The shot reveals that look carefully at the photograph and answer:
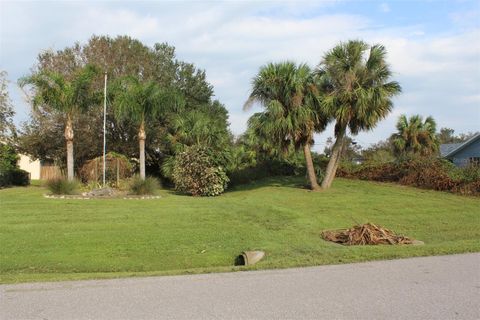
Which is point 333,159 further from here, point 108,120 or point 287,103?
point 108,120

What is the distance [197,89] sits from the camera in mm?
37375

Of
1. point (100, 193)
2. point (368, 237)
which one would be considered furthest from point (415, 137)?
point (368, 237)

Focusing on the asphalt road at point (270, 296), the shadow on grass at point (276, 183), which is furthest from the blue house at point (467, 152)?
the asphalt road at point (270, 296)

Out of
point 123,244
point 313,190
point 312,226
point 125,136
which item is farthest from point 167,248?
point 125,136

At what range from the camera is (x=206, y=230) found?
1359cm

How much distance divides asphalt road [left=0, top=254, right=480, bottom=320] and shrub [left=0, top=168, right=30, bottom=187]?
23.8 metres

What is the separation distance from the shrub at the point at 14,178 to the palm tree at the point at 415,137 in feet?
84.4

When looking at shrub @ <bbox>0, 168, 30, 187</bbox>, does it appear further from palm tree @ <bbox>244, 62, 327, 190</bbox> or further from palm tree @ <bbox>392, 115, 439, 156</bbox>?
palm tree @ <bbox>392, 115, 439, 156</bbox>

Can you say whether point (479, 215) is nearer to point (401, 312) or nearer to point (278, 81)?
point (278, 81)

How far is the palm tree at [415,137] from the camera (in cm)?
3606

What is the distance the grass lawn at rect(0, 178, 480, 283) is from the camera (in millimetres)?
9961

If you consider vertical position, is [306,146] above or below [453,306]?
above

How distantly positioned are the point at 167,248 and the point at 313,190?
1245 centimetres

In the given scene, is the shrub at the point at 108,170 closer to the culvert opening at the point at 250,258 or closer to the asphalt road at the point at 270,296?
the culvert opening at the point at 250,258
